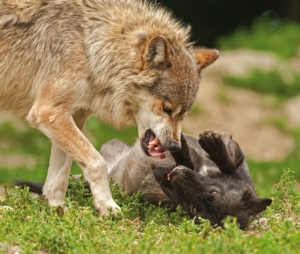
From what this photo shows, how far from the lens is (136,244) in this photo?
5.23 meters

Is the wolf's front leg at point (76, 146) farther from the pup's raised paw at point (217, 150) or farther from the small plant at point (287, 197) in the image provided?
the small plant at point (287, 197)

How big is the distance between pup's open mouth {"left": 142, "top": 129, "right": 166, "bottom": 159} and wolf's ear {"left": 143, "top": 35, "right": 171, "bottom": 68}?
2.12 feet

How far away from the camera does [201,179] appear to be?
6730 mm

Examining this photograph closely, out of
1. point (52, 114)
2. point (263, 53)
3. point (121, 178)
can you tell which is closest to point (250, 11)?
point (263, 53)

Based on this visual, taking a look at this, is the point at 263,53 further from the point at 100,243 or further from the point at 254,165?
the point at 100,243

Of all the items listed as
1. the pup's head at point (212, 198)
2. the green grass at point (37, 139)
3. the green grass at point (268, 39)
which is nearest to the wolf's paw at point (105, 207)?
the pup's head at point (212, 198)

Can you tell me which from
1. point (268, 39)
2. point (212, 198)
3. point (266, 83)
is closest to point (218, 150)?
point (212, 198)

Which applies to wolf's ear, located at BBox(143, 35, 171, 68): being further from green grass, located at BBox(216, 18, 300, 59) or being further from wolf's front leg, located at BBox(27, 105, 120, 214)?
green grass, located at BBox(216, 18, 300, 59)

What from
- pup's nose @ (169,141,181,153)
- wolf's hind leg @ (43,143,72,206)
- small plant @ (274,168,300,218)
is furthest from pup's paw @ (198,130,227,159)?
wolf's hind leg @ (43,143,72,206)

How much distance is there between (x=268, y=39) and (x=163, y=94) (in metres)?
11.5

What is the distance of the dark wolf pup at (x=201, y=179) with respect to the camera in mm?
6664

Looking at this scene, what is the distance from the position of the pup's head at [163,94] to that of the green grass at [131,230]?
2.32 ft

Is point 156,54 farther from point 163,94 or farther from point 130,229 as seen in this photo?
point 130,229

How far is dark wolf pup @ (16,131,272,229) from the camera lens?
666 centimetres
